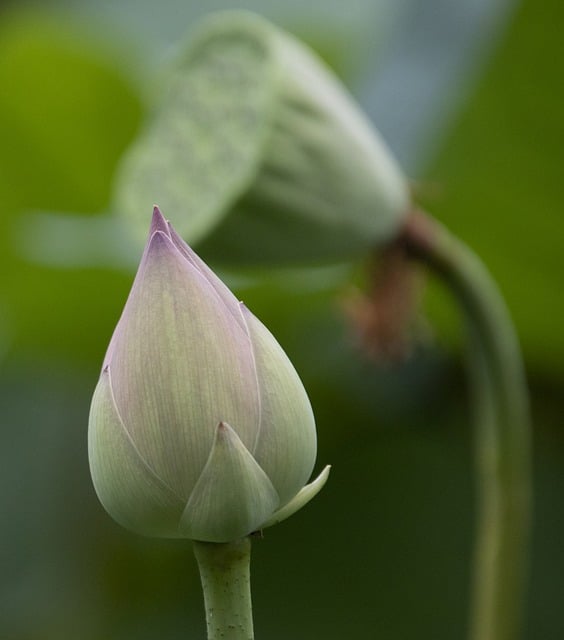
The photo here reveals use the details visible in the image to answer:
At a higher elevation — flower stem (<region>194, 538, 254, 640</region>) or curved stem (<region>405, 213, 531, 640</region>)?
curved stem (<region>405, 213, 531, 640</region>)

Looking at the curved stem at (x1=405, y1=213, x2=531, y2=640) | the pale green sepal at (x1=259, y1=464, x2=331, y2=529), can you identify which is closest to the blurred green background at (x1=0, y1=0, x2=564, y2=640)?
the curved stem at (x1=405, y1=213, x2=531, y2=640)

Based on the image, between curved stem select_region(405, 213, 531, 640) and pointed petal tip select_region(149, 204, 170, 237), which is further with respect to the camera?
curved stem select_region(405, 213, 531, 640)

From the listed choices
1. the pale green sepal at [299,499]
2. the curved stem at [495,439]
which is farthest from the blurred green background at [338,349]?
the pale green sepal at [299,499]

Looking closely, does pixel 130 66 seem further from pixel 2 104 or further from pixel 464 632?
pixel 464 632

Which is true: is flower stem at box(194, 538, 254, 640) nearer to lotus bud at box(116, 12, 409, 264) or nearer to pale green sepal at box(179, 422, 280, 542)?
pale green sepal at box(179, 422, 280, 542)

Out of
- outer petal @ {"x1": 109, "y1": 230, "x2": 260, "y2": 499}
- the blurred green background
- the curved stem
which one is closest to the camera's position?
outer petal @ {"x1": 109, "y1": 230, "x2": 260, "y2": 499}

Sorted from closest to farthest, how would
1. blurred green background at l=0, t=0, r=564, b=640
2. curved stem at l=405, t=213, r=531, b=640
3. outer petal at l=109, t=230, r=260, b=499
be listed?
outer petal at l=109, t=230, r=260, b=499 → curved stem at l=405, t=213, r=531, b=640 → blurred green background at l=0, t=0, r=564, b=640
